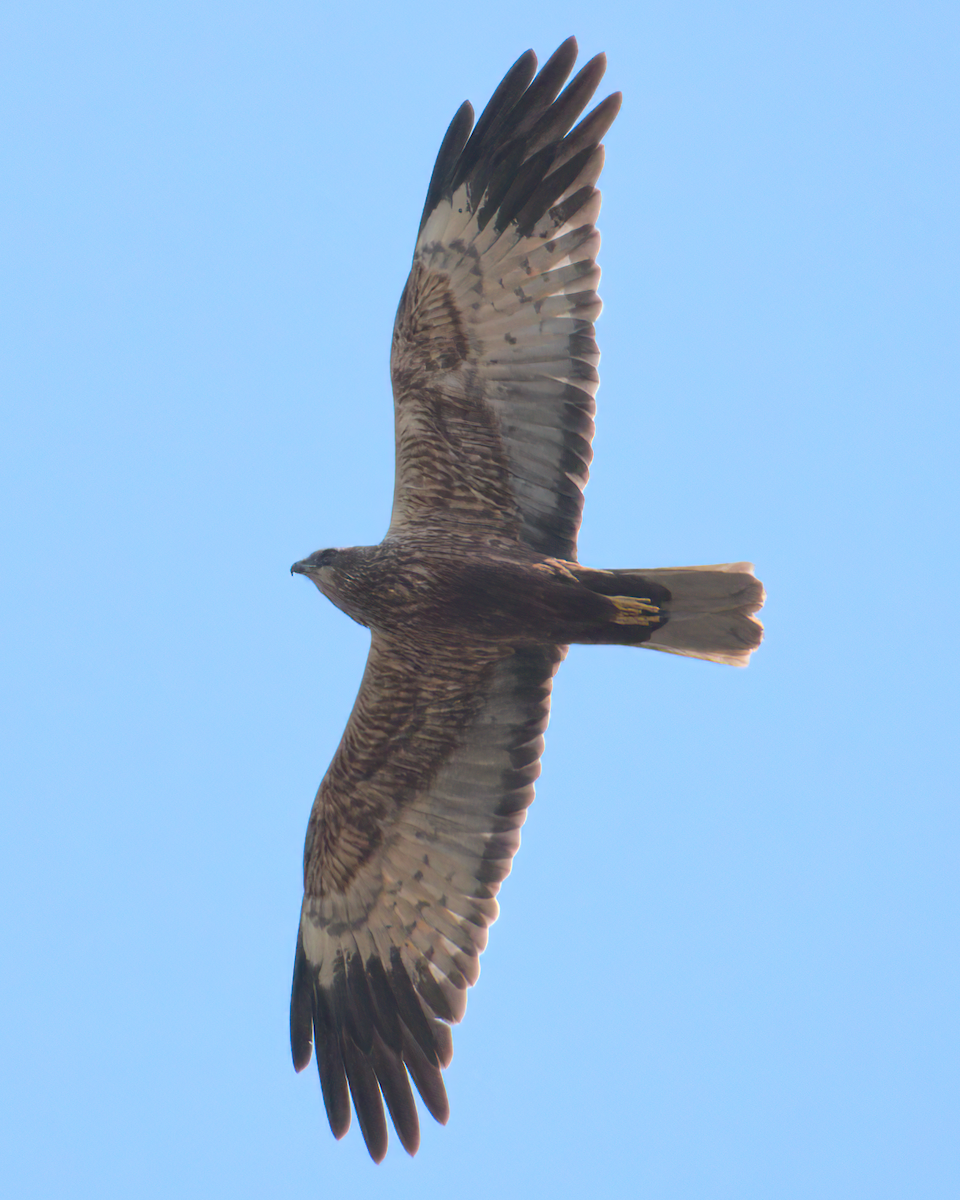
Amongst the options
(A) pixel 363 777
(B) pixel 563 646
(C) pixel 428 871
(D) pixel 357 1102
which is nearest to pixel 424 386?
(B) pixel 563 646

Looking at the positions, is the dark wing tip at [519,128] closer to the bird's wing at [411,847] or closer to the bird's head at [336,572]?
the bird's head at [336,572]

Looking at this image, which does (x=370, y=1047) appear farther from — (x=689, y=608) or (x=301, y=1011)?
(x=689, y=608)

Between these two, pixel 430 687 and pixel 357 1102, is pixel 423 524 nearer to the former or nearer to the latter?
pixel 430 687

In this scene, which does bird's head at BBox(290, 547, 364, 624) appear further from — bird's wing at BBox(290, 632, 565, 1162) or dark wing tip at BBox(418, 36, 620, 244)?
dark wing tip at BBox(418, 36, 620, 244)

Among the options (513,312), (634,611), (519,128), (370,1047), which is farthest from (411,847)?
Answer: (519,128)

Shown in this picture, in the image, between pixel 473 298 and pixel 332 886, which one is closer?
pixel 473 298

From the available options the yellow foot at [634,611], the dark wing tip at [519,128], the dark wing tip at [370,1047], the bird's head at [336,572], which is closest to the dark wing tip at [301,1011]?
the dark wing tip at [370,1047]
